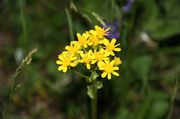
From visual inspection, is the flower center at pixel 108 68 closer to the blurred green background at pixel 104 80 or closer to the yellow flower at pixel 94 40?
the yellow flower at pixel 94 40

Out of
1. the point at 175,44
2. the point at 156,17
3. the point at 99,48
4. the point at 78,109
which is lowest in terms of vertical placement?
the point at 99,48

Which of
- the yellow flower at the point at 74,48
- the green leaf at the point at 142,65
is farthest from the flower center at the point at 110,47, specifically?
the green leaf at the point at 142,65

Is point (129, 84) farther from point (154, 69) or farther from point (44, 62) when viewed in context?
point (44, 62)

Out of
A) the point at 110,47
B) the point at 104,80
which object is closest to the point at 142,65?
the point at 104,80

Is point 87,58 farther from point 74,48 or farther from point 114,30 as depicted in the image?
point 114,30

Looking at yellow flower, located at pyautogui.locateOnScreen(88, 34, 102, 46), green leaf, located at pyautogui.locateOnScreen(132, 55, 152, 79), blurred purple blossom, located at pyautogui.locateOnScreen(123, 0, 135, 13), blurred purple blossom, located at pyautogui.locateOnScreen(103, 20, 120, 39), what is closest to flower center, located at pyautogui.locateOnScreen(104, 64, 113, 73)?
yellow flower, located at pyautogui.locateOnScreen(88, 34, 102, 46)

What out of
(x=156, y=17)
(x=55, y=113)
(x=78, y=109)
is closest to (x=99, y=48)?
(x=78, y=109)

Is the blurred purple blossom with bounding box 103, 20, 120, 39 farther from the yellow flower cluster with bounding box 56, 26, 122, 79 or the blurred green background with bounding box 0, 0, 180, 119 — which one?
the yellow flower cluster with bounding box 56, 26, 122, 79
